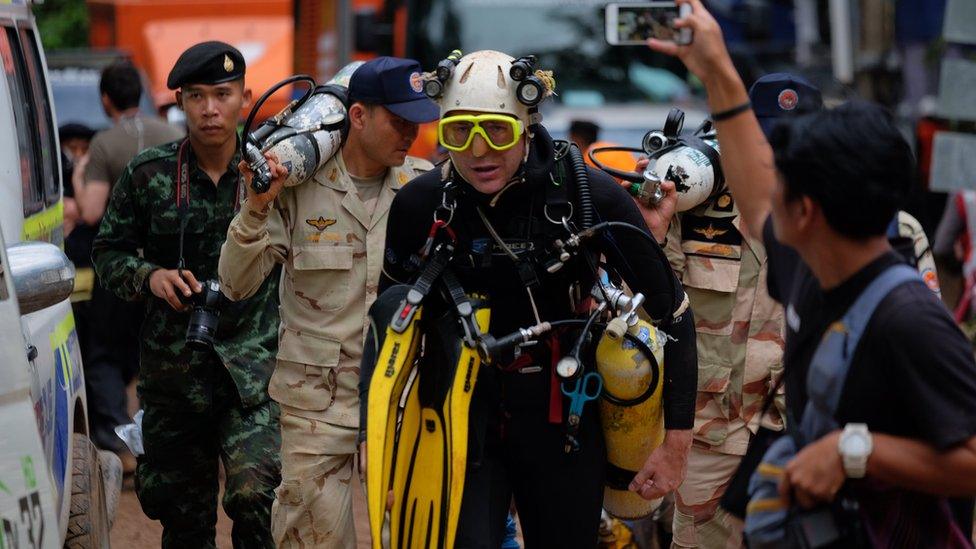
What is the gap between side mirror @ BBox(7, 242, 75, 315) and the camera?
146 inches

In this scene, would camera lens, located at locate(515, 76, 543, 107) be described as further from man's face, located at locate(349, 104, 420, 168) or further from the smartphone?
man's face, located at locate(349, 104, 420, 168)

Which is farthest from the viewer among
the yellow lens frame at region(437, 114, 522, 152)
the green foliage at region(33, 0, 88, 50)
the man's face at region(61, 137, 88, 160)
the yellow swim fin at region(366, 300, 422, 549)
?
the green foliage at region(33, 0, 88, 50)

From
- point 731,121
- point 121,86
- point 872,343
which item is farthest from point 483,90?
point 121,86

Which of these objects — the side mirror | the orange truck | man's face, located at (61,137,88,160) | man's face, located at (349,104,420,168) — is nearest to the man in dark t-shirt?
the side mirror

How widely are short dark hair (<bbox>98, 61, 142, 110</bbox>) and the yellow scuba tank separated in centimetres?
528

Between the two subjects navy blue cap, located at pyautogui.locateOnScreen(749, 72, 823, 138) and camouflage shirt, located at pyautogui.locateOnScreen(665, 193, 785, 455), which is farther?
camouflage shirt, located at pyautogui.locateOnScreen(665, 193, 785, 455)

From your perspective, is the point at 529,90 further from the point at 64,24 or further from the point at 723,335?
the point at 64,24

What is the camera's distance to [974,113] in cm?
893

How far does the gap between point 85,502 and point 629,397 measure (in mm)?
1784

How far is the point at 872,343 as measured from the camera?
290cm

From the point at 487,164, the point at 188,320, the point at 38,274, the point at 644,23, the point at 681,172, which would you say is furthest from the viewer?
the point at 188,320

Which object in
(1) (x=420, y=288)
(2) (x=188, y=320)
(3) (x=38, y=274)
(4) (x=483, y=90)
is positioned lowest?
(2) (x=188, y=320)

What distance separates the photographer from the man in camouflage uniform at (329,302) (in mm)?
5277

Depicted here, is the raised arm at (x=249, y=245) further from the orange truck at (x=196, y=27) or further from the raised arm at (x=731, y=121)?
the orange truck at (x=196, y=27)
